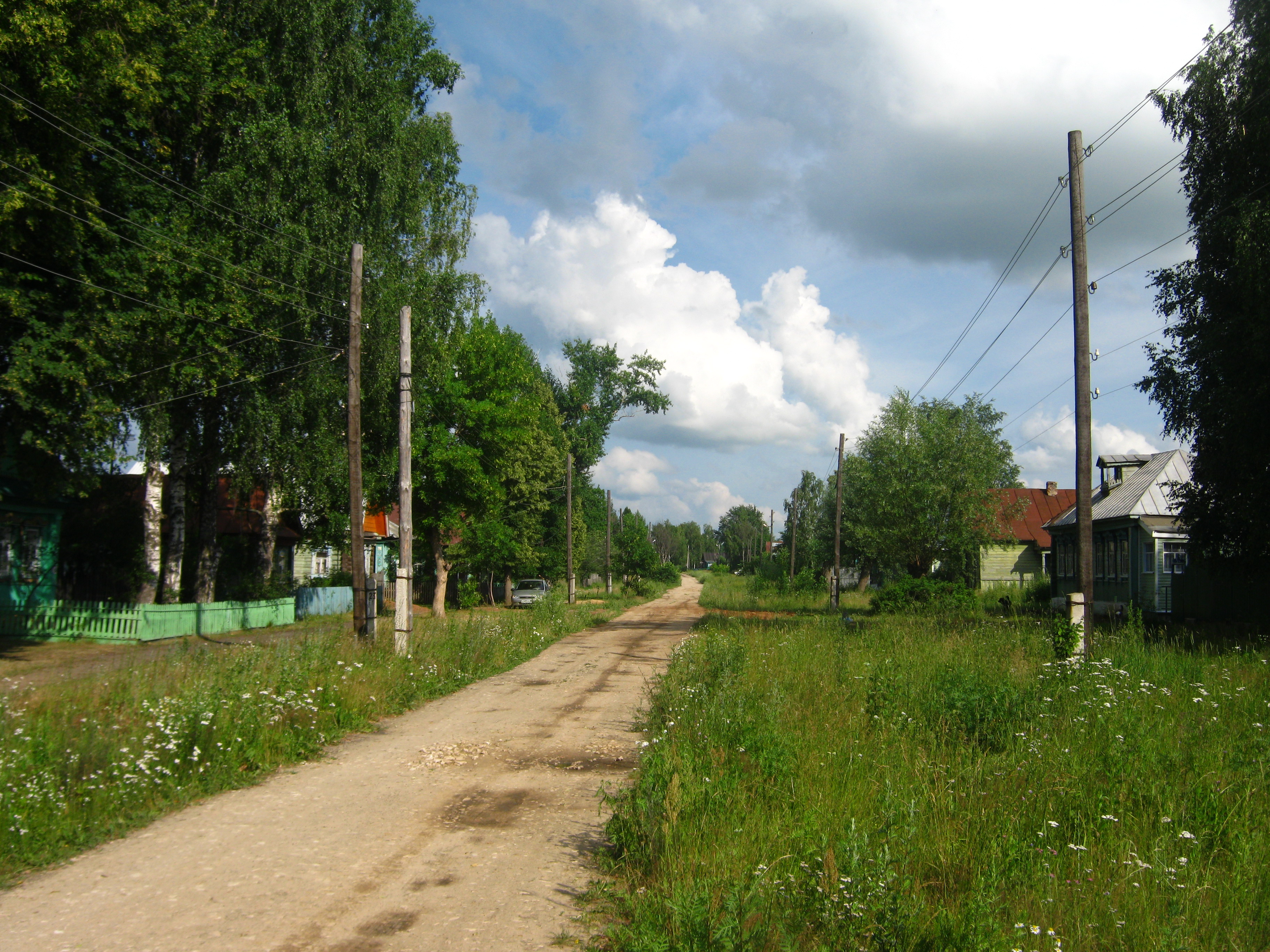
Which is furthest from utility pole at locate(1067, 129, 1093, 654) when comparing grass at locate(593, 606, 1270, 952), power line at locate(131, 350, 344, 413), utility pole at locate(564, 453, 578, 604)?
utility pole at locate(564, 453, 578, 604)

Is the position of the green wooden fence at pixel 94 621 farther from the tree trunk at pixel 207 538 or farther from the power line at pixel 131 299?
the power line at pixel 131 299

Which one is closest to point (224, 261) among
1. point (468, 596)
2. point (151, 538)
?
point (151, 538)

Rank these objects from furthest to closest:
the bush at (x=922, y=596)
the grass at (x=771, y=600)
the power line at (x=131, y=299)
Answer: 1. the grass at (x=771, y=600)
2. the bush at (x=922, y=596)
3. the power line at (x=131, y=299)

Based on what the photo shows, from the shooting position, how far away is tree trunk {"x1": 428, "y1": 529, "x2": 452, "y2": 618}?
31.5m

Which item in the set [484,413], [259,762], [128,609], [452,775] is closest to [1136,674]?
[452,775]

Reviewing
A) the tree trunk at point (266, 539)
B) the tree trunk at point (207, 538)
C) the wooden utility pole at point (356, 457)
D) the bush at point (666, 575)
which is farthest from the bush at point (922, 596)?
the bush at point (666, 575)

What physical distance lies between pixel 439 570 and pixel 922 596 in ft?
61.2

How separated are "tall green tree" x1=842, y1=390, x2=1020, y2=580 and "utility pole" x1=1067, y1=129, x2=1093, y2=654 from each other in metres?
23.4

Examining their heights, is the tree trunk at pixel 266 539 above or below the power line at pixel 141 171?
below

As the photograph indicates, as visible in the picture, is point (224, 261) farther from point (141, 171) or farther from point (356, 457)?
point (356, 457)

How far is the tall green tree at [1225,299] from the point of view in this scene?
1603 cm

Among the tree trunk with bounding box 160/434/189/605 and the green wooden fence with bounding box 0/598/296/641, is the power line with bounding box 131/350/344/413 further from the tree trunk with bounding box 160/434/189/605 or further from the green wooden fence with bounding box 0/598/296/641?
the green wooden fence with bounding box 0/598/296/641

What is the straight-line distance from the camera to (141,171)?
1775 centimetres

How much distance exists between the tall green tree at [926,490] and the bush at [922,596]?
472cm
